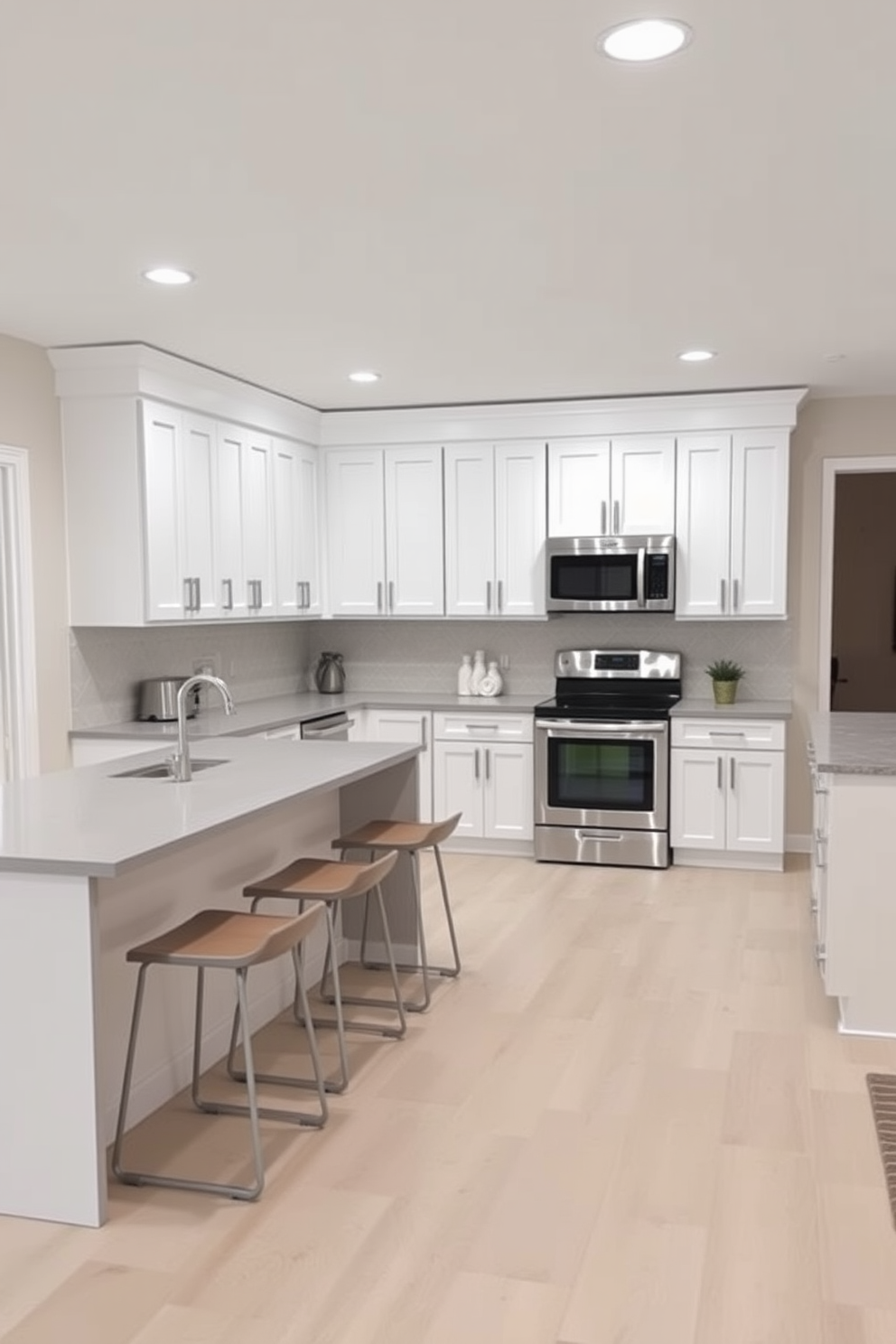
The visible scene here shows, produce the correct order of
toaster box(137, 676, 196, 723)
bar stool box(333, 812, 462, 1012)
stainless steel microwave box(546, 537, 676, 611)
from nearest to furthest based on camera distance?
bar stool box(333, 812, 462, 1012) < toaster box(137, 676, 196, 723) < stainless steel microwave box(546, 537, 676, 611)

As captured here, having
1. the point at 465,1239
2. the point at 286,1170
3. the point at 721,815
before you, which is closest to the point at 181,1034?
the point at 286,1170

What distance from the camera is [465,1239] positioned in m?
2.58

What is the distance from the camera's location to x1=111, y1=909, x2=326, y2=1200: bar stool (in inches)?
109

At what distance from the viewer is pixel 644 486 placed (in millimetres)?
6156

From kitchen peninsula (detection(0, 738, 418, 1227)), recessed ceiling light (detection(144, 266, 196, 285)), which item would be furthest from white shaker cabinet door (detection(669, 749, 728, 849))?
recessed ceiling light (detection(144, 266, 196, 285))

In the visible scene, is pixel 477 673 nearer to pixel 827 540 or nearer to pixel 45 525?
pixel 827 540

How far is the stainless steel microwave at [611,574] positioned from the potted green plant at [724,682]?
470 mm

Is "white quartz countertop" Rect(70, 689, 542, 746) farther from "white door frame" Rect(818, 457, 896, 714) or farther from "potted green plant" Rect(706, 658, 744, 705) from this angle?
"white door frame" Rect(818, 457, 896, 714)

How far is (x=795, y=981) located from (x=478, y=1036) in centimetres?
132

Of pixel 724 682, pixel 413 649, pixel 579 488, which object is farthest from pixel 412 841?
pixel 413 649

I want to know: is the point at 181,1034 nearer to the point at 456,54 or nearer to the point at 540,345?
the point at 456,54

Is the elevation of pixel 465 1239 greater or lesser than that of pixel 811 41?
lesser

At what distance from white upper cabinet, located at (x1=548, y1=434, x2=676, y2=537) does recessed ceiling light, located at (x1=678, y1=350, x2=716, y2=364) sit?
0.96 metres

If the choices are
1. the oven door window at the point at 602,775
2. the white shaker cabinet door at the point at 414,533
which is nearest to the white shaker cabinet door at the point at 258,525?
the white shaker cabinet door at the point at 414,533
